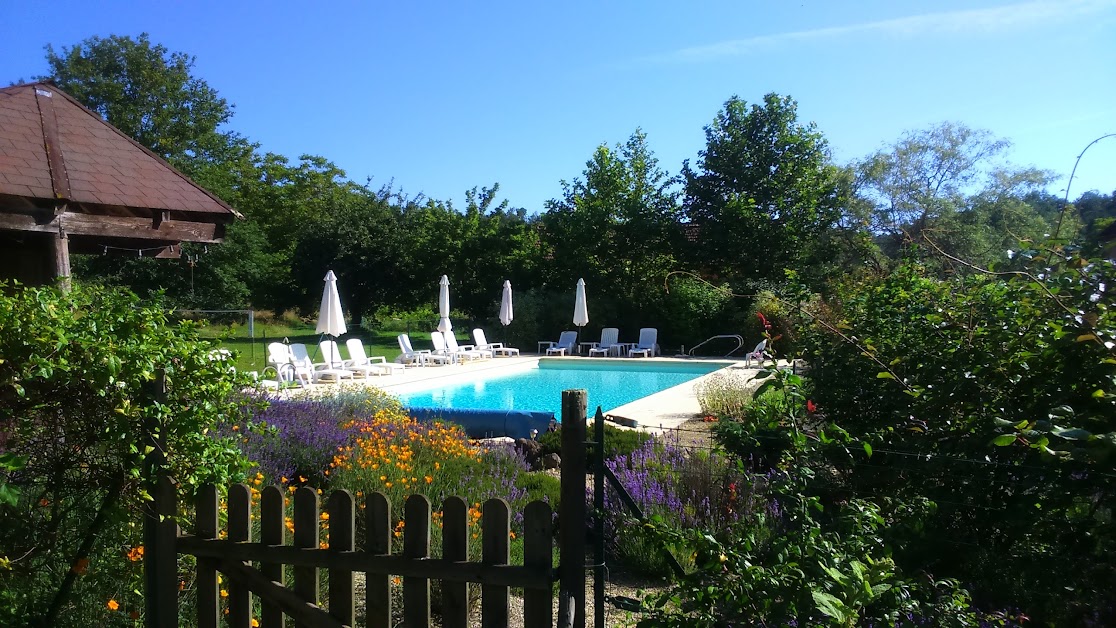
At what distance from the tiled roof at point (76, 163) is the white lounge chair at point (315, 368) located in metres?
6.69

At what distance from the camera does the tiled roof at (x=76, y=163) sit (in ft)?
22.1

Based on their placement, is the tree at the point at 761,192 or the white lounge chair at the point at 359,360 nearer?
the white lounge chair at the point at 359,360

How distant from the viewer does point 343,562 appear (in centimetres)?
252

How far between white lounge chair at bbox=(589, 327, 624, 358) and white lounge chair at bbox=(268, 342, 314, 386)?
29.7 ft

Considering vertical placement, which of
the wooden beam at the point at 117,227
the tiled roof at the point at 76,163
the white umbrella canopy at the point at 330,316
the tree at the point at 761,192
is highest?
the tree at the point at 761,192

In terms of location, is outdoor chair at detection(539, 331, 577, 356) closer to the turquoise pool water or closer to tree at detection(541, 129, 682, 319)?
the turquoise pool water

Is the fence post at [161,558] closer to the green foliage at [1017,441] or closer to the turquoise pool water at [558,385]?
the green foliage at [1017,441]

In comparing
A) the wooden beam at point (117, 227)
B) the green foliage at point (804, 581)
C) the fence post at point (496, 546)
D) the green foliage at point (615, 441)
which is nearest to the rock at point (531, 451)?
the green foliage at point (615, 441)

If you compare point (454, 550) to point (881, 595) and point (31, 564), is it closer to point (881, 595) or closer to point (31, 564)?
point (881, 595)

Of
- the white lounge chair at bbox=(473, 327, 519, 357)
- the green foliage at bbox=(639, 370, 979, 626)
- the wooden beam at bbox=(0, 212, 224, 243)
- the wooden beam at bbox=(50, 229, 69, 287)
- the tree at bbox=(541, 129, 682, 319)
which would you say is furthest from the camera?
the tree at bbox=(541, 129, 682, 319)

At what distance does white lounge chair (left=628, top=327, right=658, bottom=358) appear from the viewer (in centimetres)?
2144

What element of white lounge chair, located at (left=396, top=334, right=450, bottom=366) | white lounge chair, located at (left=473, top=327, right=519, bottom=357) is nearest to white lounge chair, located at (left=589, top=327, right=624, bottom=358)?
white lounge chair, located at (left=473, top=327, right=519, bottom=357)

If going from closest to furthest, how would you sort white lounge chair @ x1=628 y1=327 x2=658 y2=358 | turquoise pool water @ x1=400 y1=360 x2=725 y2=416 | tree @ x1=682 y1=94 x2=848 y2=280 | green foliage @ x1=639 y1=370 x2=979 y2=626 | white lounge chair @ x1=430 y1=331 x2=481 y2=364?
green foliage @ x1=639 y1=370 x2=979 y2=626
turquoise pool water @ x1=400 y1=360 x2=725 y2=416
white lounge chair @ x1=430 y1=331 x2=481 y2=364
white lounge chair @ x1=628 y1=327 x2=658 y2=358
tree @ x1=682 y1=94 x2=848 y2=280

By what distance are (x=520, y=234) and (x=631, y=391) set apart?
35.4 ft
